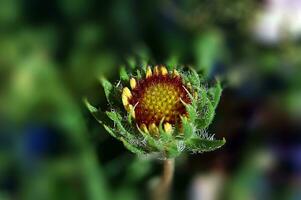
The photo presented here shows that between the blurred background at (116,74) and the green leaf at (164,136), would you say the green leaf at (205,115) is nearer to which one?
the green leaf at (164,136)

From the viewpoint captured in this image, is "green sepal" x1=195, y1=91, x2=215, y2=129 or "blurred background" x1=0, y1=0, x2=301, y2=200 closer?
"green sepal" x1=195, y1=91, x2=215, y2=129

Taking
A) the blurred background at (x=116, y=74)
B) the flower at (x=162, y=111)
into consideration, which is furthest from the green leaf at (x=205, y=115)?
the blurred background at (x=116, y=74)

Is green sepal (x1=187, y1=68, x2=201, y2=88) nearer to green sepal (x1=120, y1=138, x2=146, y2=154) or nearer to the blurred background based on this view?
green sepal (x1=120, y1=138, x2=146, y2=154)


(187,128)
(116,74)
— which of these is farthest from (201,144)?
(116,74)

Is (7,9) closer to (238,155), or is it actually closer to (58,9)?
(58,9)

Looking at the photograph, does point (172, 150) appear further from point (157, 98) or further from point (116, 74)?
point (116, 74)

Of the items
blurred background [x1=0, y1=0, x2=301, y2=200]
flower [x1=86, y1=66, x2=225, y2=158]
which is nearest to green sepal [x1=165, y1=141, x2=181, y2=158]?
flower [x1=86, y1=66, x2=225, y2=158]
